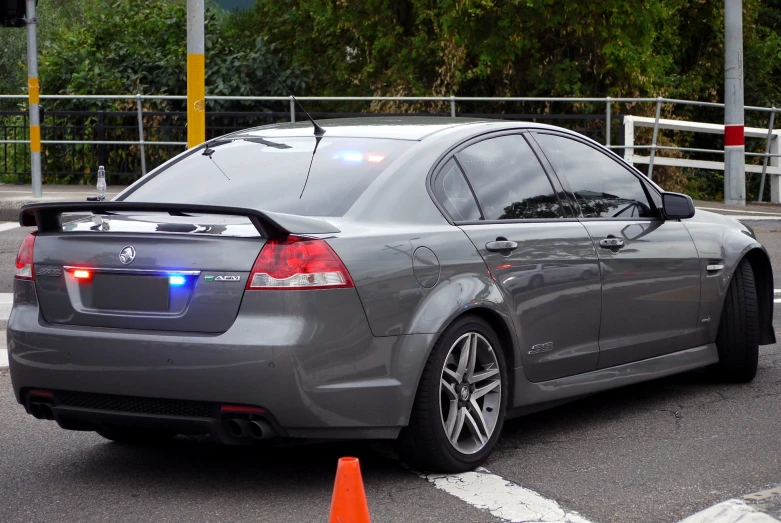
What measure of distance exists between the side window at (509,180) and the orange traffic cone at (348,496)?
79.1 inches

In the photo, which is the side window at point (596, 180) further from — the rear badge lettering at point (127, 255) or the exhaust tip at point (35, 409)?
the exhaust tip at point (35, 409)

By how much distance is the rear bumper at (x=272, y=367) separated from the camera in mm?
4648

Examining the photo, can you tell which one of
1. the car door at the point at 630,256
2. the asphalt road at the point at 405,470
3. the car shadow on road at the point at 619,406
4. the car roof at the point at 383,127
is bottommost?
the car shadow on road at the point at 619,406

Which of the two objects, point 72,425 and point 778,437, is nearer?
point 72,425

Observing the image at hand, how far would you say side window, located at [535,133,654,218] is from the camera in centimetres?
621

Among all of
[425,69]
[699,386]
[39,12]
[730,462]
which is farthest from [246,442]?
[39,12]

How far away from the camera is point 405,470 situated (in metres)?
5.26

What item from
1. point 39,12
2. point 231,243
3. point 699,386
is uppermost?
point 39,12

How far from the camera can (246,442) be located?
481cm

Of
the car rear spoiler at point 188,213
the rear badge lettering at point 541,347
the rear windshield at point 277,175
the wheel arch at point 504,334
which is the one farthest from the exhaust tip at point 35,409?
the rear badge lettering at point 541,347

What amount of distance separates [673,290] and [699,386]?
35.9 inches

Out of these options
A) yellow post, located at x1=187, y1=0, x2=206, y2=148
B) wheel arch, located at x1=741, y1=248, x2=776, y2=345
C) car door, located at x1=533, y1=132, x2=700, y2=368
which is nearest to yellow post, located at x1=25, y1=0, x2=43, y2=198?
yellow post, located at x1=187, y1=0, x2=206, y2=148

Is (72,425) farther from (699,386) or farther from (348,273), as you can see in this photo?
(699,386)

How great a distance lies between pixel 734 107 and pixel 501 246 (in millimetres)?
14688
